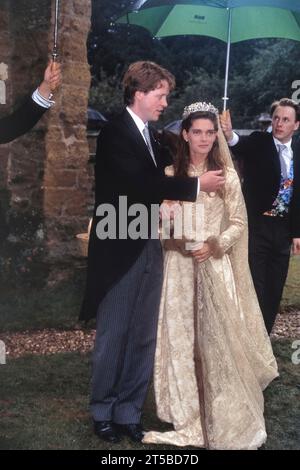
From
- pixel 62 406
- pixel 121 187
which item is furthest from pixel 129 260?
pixel 62 406

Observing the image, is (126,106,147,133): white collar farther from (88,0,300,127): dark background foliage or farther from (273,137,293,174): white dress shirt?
(88,0,300,127): dark background foliage

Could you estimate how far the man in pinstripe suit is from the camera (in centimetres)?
337

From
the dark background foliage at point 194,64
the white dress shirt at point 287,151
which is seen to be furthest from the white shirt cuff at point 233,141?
the dark background foliage at point 194,64

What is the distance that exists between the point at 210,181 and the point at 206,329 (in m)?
0.86

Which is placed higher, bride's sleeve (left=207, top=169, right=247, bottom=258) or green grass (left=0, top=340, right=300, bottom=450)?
bride's sleeve (left=207, top=169, right=247, bottom=258)

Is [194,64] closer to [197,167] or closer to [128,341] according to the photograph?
[197,167]

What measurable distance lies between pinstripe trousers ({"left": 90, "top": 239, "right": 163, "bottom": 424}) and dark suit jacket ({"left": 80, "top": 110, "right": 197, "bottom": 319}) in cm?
7

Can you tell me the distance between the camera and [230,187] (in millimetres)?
3666

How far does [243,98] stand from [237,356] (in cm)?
1653

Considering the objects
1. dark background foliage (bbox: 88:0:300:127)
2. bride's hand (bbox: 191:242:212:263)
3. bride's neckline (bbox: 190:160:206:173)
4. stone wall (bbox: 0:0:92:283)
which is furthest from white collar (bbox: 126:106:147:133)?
dark background foliage (bbox: 88:0:300:127)

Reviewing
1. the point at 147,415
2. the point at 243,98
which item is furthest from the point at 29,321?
the point at 243,98

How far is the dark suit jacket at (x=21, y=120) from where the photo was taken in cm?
348

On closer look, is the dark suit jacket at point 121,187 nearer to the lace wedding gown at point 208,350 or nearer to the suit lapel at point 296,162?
the lace wedding gown at point 208,350

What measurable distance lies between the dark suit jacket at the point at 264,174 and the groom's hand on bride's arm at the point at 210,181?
1.27 m
